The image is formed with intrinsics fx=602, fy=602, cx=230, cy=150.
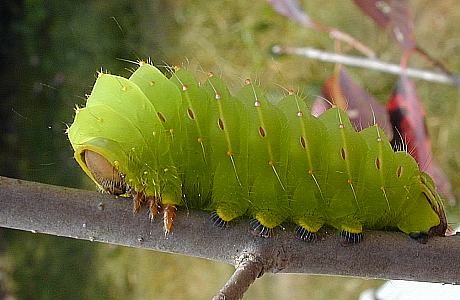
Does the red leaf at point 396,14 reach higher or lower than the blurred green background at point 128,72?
higher

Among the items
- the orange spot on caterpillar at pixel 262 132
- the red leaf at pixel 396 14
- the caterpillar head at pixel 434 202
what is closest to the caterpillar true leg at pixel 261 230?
the orange spot on caterpillar at pixel 262 132

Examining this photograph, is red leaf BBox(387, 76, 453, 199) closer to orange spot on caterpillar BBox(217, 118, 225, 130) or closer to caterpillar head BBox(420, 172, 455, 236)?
caterpillar head BBox(420, 172, 455, 236)

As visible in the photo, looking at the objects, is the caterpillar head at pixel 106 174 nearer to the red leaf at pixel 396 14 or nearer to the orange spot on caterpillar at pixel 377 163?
the orange spot on caterpillar at pixel 377 163

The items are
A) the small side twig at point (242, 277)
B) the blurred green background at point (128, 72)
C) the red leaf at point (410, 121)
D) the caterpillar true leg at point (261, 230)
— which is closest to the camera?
the small side twig at point (242, 277)

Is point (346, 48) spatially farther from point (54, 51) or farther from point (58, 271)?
point (58, 271)

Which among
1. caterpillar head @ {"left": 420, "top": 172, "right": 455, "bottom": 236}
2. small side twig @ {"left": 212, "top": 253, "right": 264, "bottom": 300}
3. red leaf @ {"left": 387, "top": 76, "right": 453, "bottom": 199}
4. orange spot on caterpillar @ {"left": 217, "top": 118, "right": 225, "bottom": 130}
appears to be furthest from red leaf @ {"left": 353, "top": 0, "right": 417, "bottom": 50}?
small side twig @ {"left": 212, "top": 253, "right": 264, "bottom": 300}

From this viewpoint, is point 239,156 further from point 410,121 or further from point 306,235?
point 410,121

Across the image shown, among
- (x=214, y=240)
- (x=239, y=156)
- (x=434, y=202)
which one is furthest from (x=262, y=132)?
(x=434, y=202)
